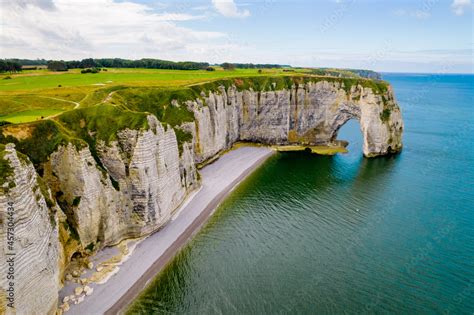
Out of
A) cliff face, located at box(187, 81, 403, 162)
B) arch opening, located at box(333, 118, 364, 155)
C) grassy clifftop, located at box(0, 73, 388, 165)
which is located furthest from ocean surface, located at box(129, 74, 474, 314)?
grassy clifftop, located at box(0, 73, 388, 165)

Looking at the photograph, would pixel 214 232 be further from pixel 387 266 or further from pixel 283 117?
pixel 283 117

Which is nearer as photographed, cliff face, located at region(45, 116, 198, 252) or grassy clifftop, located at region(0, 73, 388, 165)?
grassy clifftop, located at region(0, 73, 388, 165)

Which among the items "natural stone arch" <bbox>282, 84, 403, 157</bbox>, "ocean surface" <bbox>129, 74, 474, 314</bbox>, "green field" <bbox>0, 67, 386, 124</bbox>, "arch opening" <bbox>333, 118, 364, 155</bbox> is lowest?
"ocean surface" <bbox>129, 74, 474, 314</bbox>

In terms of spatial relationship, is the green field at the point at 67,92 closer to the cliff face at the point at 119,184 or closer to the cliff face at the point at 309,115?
the cliff face at the point at 309,115

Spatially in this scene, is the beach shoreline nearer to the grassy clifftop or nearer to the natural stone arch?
the grassy clifftop

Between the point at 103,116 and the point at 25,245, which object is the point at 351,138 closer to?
the point at 103,116

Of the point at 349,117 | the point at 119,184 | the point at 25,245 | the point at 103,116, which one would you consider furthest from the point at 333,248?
the point at 349,117

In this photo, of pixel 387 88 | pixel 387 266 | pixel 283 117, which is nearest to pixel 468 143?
pixel 387 88

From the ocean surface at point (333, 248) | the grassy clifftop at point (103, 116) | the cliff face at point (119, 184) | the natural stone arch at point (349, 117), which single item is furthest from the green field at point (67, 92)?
the ocean surface at point (333, 248)
